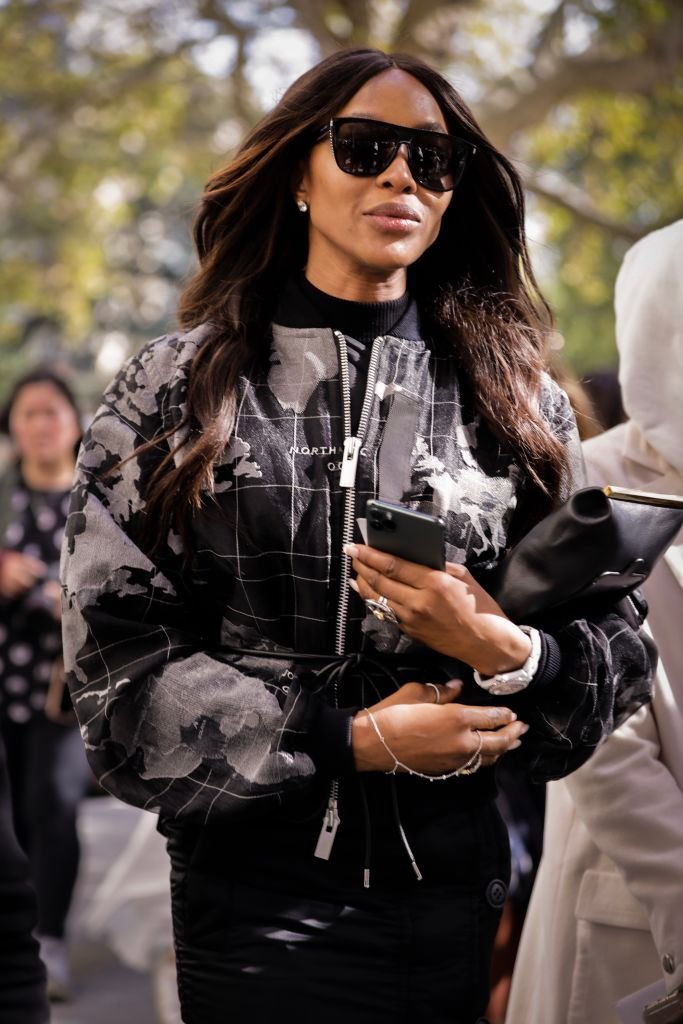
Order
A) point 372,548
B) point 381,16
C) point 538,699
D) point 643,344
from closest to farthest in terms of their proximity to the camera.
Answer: point 372,548
point 538,699
point 643,344
point 381,16

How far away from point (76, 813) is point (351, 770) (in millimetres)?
3778

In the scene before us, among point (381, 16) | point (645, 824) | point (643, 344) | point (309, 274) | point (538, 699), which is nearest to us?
point (538, 699)

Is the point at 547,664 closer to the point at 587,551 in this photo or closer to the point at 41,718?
the point at 587,551

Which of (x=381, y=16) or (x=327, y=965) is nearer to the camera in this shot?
(x=327, y=965)

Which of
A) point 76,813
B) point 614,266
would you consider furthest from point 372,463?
point 614,266

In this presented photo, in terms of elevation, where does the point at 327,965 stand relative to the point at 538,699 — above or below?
below

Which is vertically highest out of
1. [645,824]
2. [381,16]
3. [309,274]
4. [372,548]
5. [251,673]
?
[381,16]

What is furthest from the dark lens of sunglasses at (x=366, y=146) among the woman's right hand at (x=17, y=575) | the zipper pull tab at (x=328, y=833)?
the woman's right hand at (x=17, y=575)

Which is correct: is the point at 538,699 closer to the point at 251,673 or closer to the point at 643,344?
the point at 251,673

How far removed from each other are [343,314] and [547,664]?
0.76m

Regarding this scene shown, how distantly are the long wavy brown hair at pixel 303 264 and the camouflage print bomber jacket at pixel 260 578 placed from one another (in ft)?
0.15

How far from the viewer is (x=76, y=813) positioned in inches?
231

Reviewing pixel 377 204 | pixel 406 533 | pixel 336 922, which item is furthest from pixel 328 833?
pixel 377 204

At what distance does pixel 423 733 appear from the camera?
2332 millimetres
